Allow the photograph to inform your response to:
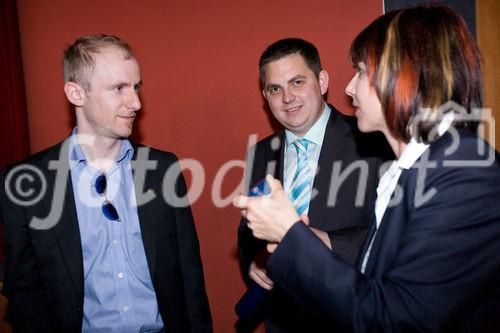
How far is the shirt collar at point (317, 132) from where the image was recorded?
84.4 inches

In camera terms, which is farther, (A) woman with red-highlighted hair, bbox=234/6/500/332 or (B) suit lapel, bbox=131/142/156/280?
(B) suit lapel, bbox=131/142/156/280

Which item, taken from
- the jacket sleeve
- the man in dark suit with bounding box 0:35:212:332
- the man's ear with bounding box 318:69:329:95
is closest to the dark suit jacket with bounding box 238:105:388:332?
the man's ear with bounding box 318:69:329:95

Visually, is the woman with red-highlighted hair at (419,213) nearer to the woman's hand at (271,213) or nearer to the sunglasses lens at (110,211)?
the woman's hand at (271,213)

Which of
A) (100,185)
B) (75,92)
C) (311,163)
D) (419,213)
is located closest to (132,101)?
(75,92)

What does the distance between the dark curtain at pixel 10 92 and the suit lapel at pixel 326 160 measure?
5.54ft

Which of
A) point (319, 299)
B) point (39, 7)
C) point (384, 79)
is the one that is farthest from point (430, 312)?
point (39, 7)

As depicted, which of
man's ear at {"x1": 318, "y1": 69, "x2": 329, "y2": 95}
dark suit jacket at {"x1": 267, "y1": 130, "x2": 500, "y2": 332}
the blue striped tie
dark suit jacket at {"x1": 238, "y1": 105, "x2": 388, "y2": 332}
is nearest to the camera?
dark suit jacket at {"x1": 267, "y1": 130, "x2": 500, "y2": 332}

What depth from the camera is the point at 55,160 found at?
5.64ft

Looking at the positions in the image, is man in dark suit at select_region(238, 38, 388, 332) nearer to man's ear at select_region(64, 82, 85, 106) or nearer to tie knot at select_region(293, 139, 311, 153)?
tie knot at select_region(293, 139, 311, 153)

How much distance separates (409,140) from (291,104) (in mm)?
1051

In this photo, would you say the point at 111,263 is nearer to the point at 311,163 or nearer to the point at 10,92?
the point at 311,163

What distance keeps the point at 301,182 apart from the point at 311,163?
117 mm

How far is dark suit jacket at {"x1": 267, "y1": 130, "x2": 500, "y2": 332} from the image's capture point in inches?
36.4

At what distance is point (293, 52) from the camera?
2211mm
